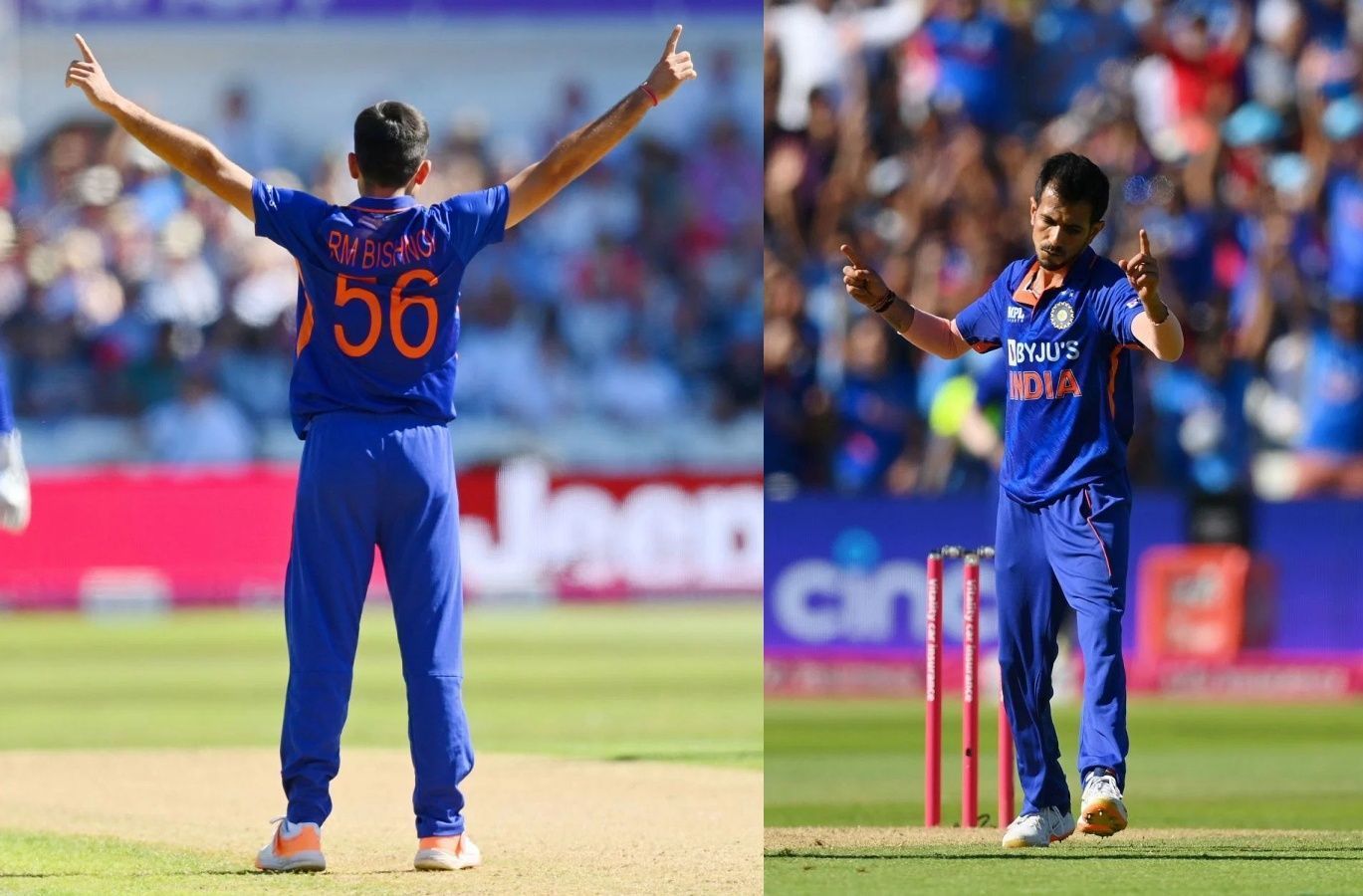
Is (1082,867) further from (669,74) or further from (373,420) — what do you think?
(669,74)

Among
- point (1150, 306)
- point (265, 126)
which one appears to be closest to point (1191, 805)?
point (1150, 306)

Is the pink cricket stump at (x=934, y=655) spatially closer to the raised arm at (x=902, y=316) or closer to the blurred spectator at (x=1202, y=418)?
the raised arm at (x=902, y=316)

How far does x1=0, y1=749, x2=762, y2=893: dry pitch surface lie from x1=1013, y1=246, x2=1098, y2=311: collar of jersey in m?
1.90

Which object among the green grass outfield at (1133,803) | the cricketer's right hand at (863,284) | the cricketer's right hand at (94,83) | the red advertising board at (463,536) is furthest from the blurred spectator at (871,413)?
the cricketer's right hand at (94,83)

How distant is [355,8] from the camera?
26.1 m

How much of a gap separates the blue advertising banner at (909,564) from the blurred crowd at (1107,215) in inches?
Result: 20.3

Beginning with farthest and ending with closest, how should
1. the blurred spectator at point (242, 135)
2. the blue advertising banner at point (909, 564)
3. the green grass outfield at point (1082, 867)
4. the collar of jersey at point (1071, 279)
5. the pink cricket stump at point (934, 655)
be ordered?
the blurred spectator at point (242, 135) < the blue advertising banner at point (909, 564) < the pink cricket stump at point (934, 655) < the collar of jersey at point (1071, 279) < the green grass outfield at point (1082, 867)

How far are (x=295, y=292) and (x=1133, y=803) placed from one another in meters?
16.9

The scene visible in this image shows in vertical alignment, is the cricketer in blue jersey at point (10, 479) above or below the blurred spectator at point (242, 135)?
below

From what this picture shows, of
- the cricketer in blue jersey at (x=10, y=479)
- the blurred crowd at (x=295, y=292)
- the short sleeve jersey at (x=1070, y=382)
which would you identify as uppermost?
the blurred crowd at (x=295, y=292)

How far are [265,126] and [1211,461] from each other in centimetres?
1355

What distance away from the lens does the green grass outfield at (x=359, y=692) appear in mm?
6848

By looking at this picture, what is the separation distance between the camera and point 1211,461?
16.6 metres

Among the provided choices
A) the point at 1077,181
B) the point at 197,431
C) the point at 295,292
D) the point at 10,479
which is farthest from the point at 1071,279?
the point at 295,292
